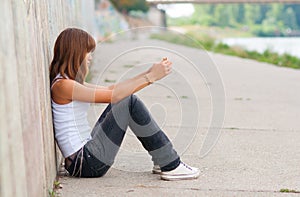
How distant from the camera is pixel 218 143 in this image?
16.1ft

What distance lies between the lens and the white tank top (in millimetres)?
3602

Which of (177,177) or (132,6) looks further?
Answer: (132,6)

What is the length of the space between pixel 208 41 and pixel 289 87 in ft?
49.2

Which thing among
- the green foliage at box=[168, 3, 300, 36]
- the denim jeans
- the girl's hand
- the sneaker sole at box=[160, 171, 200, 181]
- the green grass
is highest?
the girl's hand

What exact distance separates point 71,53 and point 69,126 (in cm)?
44

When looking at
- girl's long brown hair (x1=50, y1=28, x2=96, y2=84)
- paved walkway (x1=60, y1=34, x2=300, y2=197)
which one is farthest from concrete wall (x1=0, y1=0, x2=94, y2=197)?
paved walkway (x1=60, y1=34, x2=300, y2=197)

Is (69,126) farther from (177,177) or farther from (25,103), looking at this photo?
(25,103)

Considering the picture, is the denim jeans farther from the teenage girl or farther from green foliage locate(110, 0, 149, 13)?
green foliage locate(110, 0, 149, 13)

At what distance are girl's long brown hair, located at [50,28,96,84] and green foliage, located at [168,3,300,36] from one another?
130 ft

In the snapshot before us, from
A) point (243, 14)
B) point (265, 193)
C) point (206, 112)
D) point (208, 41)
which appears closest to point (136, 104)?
point (265, 193)

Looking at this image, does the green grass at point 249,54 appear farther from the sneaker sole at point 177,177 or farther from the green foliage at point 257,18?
the green foliage at point 257,18

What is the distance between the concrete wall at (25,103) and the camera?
214cm

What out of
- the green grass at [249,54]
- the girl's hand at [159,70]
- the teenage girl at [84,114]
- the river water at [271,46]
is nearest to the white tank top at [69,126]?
the teenage girl at [84,114]

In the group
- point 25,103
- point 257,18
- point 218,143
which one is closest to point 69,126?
point 25,103
